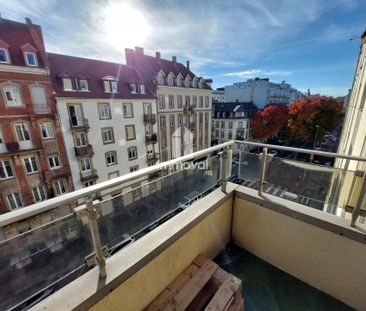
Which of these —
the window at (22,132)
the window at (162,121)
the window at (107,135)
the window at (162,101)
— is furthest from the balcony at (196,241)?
the window at (162,101)

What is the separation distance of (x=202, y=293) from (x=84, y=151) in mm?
10427

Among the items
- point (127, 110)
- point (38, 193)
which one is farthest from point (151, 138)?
point (38, 193)

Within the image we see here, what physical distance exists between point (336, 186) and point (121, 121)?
37.2 ft

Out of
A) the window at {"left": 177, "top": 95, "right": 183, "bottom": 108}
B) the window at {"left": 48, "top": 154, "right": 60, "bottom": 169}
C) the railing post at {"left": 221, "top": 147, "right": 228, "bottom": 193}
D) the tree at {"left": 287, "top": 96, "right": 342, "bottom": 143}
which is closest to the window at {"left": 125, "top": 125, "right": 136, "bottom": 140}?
the window at {"left": 48, "top": 154, "right": 60, "bottom": 169}

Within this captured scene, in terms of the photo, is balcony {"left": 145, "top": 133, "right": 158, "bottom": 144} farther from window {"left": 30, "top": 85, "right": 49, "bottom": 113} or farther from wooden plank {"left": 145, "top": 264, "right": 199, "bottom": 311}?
wooden plank {"left": 145, "top": 264, "right": 199, "bottom": 311}

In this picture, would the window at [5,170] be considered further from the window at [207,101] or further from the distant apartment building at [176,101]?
the window at [207,101]

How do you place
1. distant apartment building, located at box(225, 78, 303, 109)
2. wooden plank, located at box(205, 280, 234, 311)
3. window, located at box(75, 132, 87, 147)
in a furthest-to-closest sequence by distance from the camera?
distant apartment building, located at box(225, 78, 303, 109), window, located at box(75, 132, 87, 147), wooden plank, located at box(205, 280, 234, 311)

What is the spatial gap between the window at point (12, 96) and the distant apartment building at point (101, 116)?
1421mm

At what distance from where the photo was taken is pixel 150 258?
1163mm

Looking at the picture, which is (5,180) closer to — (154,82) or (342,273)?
(154,82)

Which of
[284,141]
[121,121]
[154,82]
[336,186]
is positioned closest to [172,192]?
[336,186]

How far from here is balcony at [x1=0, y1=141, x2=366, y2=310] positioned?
0.93 m

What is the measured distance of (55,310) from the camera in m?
0.81

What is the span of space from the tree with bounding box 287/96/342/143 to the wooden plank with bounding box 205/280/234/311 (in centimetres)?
2163
